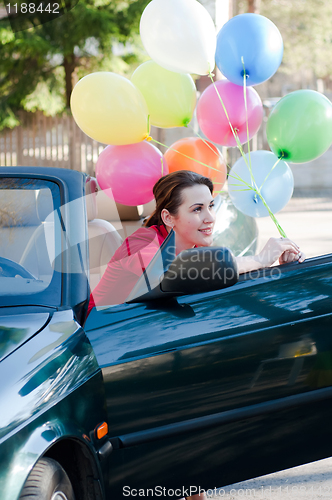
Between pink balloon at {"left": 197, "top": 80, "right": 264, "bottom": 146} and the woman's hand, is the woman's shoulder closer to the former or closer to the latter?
the woman's hand

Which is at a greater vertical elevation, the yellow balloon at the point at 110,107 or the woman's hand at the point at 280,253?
the yellow balloon at the point at 110,107

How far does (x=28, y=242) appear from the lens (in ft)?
7.06

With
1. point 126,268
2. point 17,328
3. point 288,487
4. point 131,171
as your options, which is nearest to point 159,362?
point 17,328

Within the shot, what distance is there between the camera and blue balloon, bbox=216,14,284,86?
3129 millimetres

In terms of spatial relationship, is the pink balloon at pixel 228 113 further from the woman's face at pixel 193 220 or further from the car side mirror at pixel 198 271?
the car side mirror at pixel 198 271

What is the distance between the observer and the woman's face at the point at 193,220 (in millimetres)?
2514

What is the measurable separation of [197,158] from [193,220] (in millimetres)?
962

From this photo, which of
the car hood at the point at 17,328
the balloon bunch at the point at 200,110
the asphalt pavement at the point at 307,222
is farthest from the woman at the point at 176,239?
the asphalt pavement at the point at 307,222

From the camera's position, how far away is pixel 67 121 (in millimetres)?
13539

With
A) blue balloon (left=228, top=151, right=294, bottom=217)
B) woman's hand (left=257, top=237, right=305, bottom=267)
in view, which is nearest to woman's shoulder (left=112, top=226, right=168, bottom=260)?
woman's hand (left=257, top=237, right=305, bottom=267)

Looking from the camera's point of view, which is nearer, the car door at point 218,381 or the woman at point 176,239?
the car door at point 218,381

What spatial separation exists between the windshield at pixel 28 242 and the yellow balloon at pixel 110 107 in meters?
1.03

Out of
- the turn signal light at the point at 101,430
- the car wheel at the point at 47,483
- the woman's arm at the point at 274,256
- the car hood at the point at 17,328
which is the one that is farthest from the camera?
the woman's arm at the point at 274,256

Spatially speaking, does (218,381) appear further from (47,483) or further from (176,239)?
(176,239)
